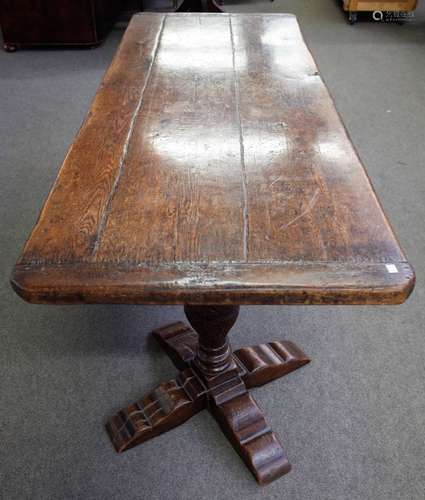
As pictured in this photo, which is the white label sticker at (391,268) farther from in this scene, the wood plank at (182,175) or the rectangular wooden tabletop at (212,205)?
the wood plank at (182,175)

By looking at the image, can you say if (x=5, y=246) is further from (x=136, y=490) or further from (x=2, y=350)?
(x=136, y=490)

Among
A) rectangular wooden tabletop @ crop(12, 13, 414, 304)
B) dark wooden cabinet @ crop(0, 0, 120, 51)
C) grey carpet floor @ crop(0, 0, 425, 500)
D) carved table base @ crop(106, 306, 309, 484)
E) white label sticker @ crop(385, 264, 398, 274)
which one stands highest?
rectangular wooden tabletop @ crop(12, 13, 414, 304)

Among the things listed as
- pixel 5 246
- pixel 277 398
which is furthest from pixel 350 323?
pixel 5 246

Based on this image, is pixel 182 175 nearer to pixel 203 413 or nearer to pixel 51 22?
pixel 203 413

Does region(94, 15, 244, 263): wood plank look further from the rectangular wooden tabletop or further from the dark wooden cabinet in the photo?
the dark wooden cabinet

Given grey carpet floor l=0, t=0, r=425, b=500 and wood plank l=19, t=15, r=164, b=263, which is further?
grey carpet floor l=0, t=0, r=425, b=500

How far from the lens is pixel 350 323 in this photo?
4.88ft

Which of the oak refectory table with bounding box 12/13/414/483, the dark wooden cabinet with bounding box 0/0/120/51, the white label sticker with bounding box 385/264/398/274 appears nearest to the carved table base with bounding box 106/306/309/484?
the oak refectory table with bounding box 12/13/414/483

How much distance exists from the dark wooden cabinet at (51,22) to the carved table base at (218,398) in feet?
8.16

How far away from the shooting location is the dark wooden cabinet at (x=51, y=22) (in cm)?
293

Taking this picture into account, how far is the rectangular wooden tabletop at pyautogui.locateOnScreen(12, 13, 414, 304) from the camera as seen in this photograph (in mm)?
708

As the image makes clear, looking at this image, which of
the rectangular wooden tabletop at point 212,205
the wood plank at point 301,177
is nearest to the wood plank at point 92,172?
the rectangular wooden tabletop at point 212,205

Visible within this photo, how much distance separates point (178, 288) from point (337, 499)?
0.70 m

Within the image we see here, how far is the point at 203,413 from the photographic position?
124 cm
